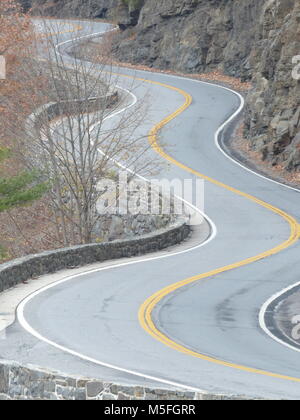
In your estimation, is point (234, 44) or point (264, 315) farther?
point (234, 44)

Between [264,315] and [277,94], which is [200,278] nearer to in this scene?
[264,315]

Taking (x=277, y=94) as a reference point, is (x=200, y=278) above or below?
below

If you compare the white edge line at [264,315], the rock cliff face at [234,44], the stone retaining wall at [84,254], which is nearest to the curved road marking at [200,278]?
the white edge line at [264,315]

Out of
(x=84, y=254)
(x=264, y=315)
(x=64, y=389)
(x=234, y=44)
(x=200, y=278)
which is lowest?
(x=84, y=254)

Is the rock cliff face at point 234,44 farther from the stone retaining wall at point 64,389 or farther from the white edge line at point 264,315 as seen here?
the stone retaining wall at point 64,389

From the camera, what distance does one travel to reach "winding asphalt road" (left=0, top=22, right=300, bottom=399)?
15.4 metres

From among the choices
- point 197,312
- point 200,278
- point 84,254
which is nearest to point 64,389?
point 197,312

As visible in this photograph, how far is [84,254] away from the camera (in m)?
26.8

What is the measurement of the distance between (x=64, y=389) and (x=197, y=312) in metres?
8.06

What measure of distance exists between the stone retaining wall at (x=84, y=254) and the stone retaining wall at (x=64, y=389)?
28.3ft

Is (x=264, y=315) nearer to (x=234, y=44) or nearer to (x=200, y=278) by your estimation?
(x=200, y=278)

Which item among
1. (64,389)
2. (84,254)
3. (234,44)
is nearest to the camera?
(64,389)

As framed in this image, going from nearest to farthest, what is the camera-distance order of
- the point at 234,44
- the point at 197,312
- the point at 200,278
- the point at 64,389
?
1. the point at 64,389
2. the point at 197,312
3. the point at 200,278
4. the point at 234,44
